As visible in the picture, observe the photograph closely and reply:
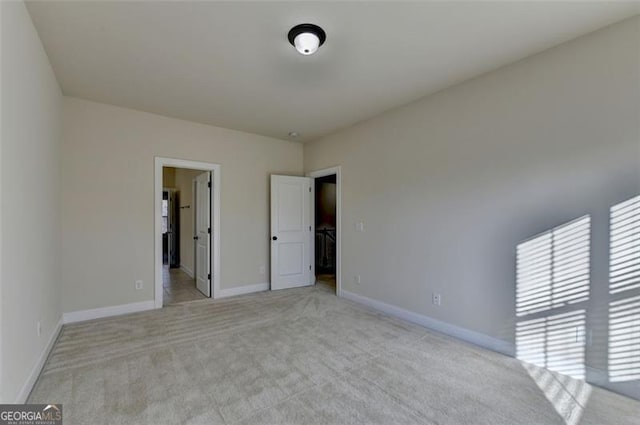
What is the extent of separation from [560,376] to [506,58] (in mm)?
2687

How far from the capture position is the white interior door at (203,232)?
447 cm

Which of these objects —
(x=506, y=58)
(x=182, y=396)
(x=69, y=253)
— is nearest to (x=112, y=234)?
(x=69, y=253)

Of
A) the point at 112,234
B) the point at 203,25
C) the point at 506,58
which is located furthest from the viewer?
the point at 112,234

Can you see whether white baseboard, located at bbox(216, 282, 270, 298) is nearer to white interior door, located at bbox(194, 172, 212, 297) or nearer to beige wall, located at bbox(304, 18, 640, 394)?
white interior door, located at bbox(194, 172, 212, 297)

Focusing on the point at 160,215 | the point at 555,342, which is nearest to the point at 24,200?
the point at 160,215

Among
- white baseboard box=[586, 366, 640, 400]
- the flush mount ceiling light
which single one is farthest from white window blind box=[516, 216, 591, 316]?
the flush mount ceiling light

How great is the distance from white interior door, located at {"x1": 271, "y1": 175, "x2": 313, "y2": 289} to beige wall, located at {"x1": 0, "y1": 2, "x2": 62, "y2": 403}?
2.82 metres

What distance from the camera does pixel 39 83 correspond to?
7.54 feet

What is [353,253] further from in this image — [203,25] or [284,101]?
[203,25]

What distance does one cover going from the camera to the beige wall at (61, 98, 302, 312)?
3357 mm

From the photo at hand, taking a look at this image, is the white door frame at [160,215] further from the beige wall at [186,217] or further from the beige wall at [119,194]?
the beige wall at [186,217]

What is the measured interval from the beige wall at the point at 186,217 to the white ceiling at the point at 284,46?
2625 mm

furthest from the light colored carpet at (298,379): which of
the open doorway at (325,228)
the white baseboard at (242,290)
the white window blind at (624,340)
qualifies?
the open doorway at (325,228)

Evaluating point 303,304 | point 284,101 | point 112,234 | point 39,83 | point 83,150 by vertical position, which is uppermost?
point 284,101
